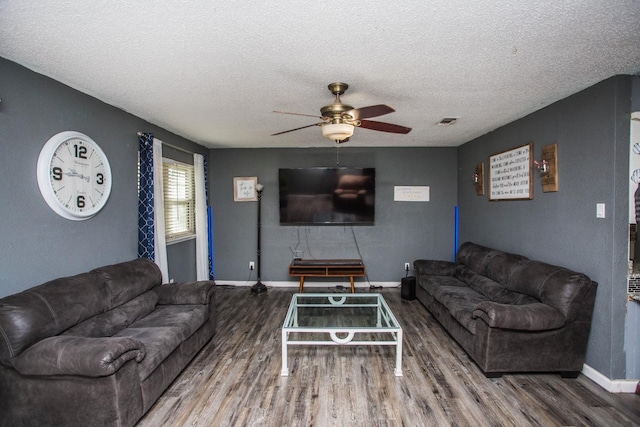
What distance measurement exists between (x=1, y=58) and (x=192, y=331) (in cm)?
235

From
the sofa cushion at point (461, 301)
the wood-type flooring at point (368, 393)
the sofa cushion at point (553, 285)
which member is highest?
the sofa cushion at point (553, 285)

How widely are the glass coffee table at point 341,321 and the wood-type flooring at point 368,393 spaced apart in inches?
7.2

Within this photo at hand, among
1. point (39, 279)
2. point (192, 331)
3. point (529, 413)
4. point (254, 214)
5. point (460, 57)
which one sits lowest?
point (529, 413)

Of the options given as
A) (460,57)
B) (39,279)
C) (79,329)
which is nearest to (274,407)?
(79,329)

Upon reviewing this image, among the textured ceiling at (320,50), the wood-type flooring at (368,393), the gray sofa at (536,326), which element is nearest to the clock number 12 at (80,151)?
the textured ceiling at (320,50)

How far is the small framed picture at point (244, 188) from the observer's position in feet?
17.4

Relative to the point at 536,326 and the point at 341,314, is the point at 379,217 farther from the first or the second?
the point at 536,326

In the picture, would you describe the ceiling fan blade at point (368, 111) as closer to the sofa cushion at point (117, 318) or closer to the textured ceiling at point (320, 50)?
the textured ceiling at point (320, 50)

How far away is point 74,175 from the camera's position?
251 cm

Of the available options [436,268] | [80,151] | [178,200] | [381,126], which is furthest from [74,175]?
[436,268]

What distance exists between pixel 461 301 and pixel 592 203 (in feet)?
4.67

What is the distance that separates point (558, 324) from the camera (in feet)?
7.97

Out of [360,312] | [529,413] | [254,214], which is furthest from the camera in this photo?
[254,214]

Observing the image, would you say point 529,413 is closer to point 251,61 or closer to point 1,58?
point 251,61
